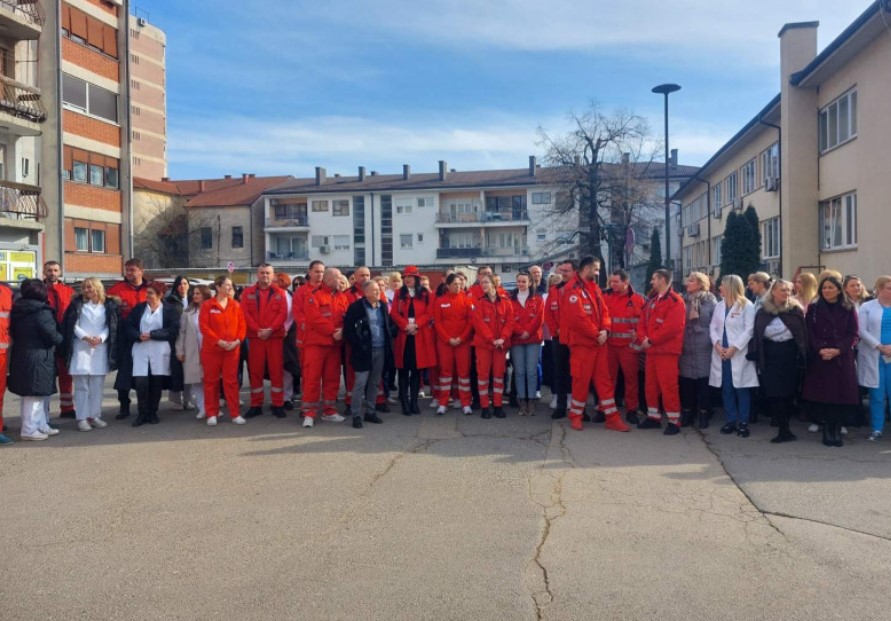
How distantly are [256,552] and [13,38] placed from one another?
102 ft

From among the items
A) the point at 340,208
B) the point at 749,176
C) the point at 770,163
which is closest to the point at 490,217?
the point at 340,208

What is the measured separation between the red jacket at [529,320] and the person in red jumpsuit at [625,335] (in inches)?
38.4

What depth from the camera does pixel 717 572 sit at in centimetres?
494

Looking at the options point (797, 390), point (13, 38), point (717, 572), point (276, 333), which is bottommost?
point (717, 572)

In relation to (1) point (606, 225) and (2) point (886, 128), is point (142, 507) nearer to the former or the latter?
(2) point (886, 128)

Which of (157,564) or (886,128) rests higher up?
(886,128)

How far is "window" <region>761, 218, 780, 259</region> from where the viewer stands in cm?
2638

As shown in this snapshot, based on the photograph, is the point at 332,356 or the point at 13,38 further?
the point at 13,38

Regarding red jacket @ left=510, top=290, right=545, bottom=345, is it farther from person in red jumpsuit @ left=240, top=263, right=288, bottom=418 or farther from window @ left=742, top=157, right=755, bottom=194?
window @ left=742, top=157, right=755, bottom=194

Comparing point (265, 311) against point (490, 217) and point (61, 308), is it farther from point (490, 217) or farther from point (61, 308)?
point (490, 217)

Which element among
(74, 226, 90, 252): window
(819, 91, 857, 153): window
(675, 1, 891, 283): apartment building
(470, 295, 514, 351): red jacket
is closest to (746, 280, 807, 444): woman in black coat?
(470, 295, 514, 351): red jacket

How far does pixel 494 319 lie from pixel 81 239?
30.2 m

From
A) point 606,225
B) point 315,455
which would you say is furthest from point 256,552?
point 606,225

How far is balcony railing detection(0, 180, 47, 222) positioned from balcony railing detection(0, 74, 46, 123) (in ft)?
8.88
